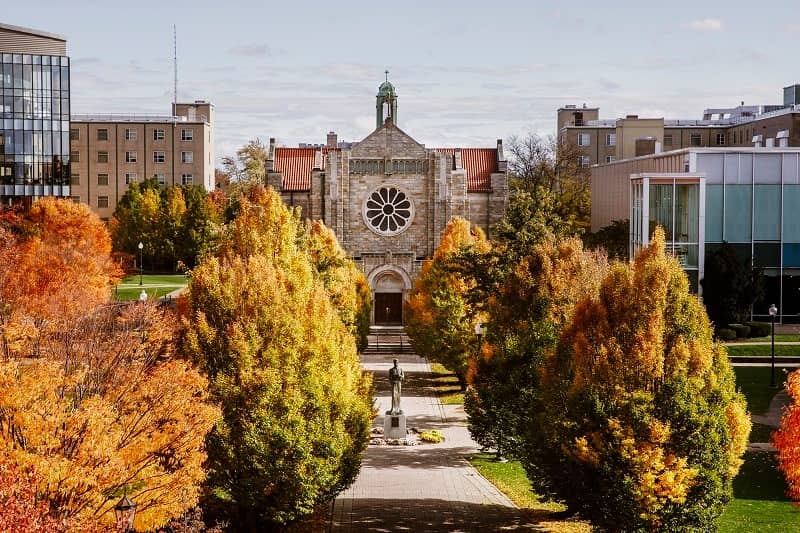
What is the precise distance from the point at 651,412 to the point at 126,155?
91.2 meters

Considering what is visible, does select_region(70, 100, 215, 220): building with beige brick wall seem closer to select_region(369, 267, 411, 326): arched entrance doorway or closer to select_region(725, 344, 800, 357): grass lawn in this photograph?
select_region(369, 267, 411, 326): arched entrance doorway

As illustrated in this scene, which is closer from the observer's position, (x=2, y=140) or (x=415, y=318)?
(x=415, y=318)

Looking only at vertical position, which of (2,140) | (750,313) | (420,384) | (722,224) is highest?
(2,140)

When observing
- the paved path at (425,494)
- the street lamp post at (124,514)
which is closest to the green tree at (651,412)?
the paved path at (425,494)

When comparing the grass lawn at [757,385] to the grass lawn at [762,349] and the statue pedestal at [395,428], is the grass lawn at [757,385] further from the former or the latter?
the statue pedestal at [395,428]

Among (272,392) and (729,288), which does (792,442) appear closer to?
(272,392)

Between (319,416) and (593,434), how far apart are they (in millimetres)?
6216

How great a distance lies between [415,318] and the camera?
180 ft

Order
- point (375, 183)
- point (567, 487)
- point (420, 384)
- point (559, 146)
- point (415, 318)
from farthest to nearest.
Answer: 1. point (559, 146)
2. point (375, 183)
3. point (415, 318)
4. point (420, 384)
5. point (567, 487)

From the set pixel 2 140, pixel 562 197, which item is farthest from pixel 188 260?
pixel 562 197

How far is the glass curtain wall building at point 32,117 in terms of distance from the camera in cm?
8456

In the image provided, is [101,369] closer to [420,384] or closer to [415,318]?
[420,384]

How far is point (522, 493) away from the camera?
96.7ft

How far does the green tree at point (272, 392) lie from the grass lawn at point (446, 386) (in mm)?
20874
